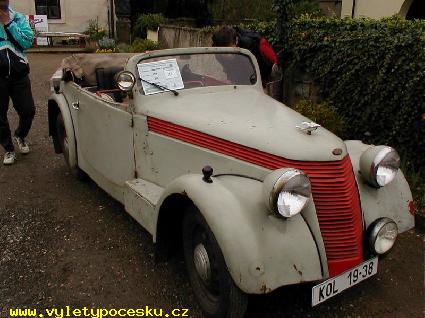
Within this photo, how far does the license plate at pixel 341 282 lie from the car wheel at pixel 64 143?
317 centimetres

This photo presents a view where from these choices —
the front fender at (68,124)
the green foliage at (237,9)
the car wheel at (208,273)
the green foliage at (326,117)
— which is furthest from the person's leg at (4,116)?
the green foliage at (237,9)

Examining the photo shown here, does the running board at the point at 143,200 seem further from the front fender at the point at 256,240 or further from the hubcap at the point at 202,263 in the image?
the front fender at the point at 256,240

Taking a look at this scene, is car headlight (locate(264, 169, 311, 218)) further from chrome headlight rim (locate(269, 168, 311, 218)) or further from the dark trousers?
the dark trousers

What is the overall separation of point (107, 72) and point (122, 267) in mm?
2167

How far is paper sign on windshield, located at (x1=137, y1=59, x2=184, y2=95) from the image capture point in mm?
3574

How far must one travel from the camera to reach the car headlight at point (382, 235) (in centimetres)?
263

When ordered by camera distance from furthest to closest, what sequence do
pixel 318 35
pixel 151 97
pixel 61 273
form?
pixel 318 35 → pixel 151 97 → pixel 61 273

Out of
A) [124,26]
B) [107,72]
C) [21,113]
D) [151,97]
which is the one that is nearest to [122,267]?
[151,97]

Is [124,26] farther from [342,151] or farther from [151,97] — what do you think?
[342,151]

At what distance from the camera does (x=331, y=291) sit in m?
2.55

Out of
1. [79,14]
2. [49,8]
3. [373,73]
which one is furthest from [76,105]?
[49,8]

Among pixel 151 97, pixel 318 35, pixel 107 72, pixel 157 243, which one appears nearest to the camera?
pixel 157 243

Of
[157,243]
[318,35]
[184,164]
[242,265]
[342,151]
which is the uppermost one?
[318,35]

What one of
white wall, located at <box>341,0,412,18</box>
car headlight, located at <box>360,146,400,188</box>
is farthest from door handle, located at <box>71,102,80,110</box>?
white wall, located at <box>341,0,412,18</box>
